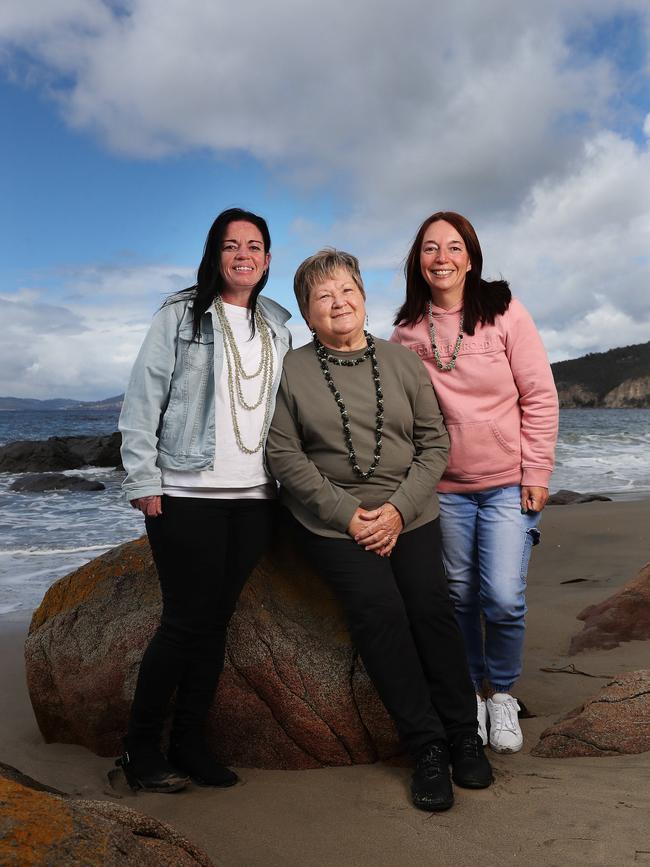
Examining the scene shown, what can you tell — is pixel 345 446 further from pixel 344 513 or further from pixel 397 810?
pixel 397 810

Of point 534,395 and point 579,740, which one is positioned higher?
point 534,395

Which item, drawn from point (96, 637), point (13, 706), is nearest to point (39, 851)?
point (96, 637)

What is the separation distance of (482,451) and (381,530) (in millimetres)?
735

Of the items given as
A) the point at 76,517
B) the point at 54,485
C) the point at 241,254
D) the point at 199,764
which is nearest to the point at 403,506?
the point at 241,254

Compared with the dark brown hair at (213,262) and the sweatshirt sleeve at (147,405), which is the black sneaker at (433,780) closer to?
the sweatshirt sleeve at (147,405)

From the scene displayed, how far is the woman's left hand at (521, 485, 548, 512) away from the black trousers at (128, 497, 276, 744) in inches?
48.4

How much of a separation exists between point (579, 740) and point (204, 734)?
1.78 metres

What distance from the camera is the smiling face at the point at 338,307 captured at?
3.23 metres

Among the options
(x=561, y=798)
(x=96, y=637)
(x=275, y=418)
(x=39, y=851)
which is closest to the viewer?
(x=39, y=851)

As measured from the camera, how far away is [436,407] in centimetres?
341

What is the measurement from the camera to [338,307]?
3.23 meters

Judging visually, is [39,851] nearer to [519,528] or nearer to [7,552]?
[519,528]

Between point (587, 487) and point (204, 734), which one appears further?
point (587, 487)

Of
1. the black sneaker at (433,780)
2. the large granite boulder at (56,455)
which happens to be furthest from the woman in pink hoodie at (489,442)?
the large granite boulder at (56,455)
